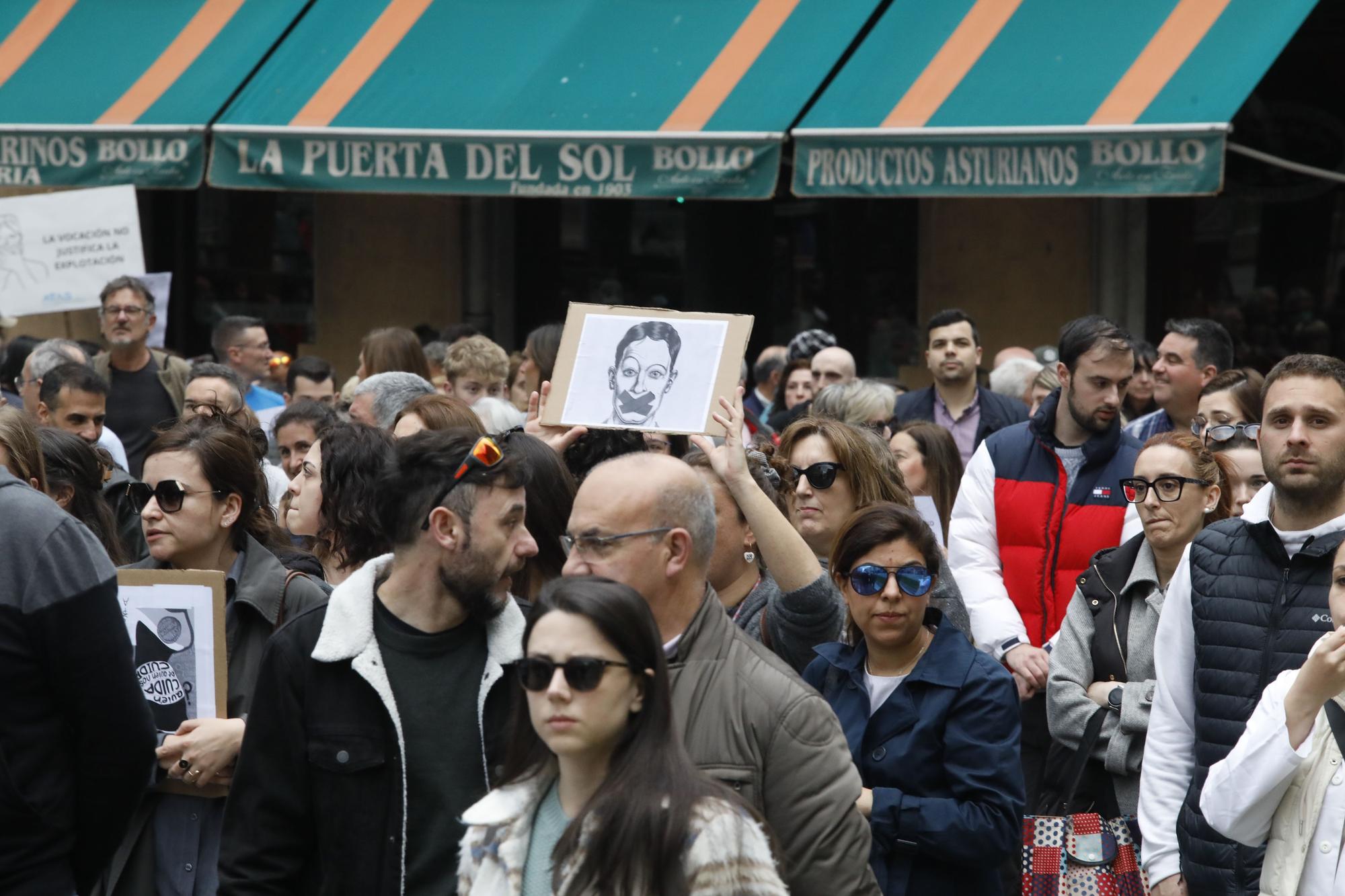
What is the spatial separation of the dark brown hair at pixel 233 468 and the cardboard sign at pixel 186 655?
0.45m

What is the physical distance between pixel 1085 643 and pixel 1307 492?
1.20 meters

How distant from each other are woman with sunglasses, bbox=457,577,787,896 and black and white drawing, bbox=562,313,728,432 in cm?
208

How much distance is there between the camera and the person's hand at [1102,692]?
16.6 ft

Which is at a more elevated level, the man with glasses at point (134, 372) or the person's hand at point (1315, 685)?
the man with glasses at point (134, 372)

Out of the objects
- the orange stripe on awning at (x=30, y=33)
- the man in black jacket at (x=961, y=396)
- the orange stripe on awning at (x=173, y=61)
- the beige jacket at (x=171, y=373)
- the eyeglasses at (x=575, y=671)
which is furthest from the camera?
the orange stripe on awning at (x=30, y=33)

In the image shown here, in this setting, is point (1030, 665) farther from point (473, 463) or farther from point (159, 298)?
point (159, 298)

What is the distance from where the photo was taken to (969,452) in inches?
331

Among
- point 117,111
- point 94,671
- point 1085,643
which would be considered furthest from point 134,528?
point 117,111

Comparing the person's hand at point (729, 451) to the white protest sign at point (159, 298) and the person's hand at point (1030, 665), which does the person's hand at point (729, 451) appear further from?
the white protest sign at point (159, 298)

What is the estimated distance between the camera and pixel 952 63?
9328mm

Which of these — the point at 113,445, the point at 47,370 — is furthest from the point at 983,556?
the point at 47,370

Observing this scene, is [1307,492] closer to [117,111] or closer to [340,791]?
[340,791]

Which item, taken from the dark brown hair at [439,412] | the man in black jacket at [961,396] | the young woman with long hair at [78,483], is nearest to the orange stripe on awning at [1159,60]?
the man in black jacket at [961,396]

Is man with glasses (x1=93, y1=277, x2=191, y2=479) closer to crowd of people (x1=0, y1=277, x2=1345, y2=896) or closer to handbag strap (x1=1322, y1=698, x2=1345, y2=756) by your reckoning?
crowd of people (x1=0, y1=277, x2=1345, y2=896)
